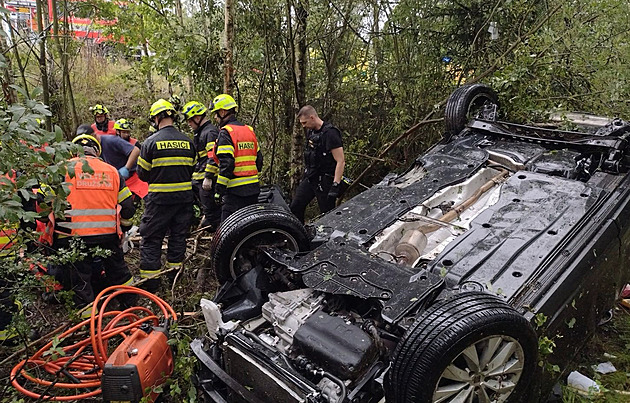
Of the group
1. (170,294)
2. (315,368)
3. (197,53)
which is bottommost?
(170,294)

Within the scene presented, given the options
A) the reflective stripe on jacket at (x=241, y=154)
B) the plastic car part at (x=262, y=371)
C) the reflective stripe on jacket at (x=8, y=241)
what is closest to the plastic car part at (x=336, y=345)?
the plastic car part at (x=262, y=371)

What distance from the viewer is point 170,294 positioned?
4465 mm

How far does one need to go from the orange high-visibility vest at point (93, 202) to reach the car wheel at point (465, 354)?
2.75 m

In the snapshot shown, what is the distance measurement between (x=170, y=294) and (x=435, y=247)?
2639mm

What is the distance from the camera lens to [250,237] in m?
2.89

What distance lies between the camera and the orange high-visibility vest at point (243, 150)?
4.64 meters

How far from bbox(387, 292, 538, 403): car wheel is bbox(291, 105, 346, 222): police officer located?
305 cm

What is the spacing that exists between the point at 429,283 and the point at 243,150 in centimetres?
282

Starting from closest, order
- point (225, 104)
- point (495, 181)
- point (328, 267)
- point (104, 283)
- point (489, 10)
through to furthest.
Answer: point (328, 267)
point (495, 181)
point (104, 283)
point (225, 104)
point (489, 10)

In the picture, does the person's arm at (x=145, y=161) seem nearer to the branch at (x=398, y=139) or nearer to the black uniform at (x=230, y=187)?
the black uniform at (x=230, y=187)

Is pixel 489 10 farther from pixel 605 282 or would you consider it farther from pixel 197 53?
pixel 605 282

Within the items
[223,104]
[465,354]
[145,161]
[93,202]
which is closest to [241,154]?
[223,104]

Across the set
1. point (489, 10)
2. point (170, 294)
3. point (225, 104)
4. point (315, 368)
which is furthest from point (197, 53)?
point (315, 368)

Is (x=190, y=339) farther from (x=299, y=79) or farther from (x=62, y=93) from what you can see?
(x=62, y=93)
